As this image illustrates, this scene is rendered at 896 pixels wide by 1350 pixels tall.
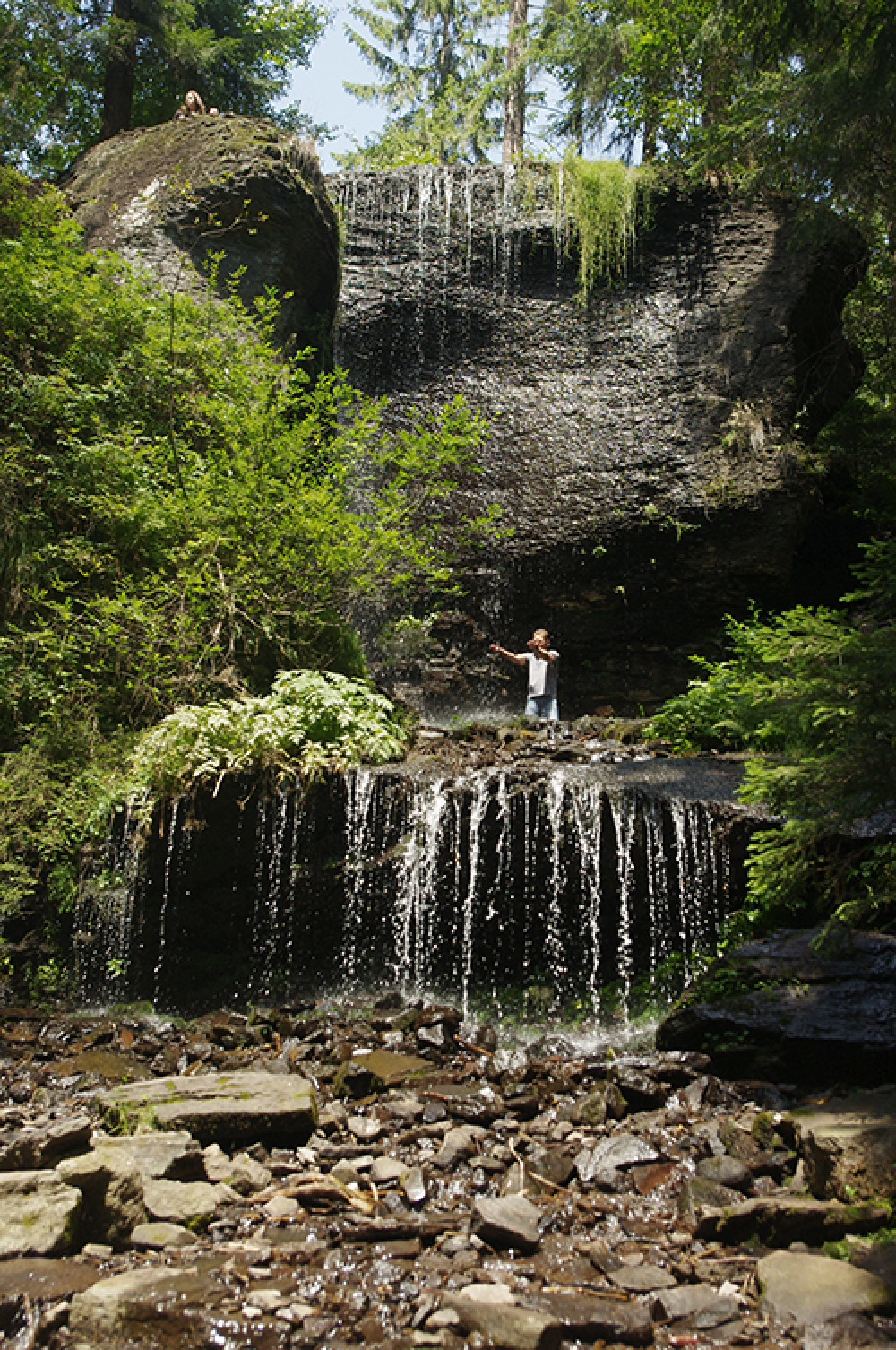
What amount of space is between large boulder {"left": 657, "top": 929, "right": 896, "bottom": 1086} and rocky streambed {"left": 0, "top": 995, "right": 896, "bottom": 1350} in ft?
0.55

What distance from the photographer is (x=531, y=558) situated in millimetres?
12773

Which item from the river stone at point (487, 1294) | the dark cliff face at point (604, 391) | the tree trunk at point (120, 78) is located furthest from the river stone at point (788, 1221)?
the tree trunk at point (120, 78)

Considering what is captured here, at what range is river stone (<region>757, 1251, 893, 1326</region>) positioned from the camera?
104 inches

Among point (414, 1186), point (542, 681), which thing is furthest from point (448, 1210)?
point (542, 681)

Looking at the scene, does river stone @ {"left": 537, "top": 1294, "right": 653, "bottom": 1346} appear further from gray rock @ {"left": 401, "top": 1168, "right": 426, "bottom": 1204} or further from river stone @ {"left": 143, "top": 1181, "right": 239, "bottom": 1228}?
river stone @ {"left": 143, "top": 1181, "right": 239, "bottom": 1228}

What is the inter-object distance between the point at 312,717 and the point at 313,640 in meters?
1.89

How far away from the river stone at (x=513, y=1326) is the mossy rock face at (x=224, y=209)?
42.9 ft

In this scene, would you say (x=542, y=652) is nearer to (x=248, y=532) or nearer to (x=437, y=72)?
(x=248, y=532)

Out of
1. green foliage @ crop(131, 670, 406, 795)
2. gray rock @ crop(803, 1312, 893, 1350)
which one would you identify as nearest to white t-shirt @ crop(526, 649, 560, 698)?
green foliage @ crop(131, 670, 406, 795)

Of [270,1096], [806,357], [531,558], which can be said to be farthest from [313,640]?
[806,357]

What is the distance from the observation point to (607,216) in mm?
14016

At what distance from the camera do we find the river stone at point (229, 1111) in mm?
4148

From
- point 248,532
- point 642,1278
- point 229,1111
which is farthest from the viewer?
point 248,532

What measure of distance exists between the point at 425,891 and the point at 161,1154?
3.72 meters
